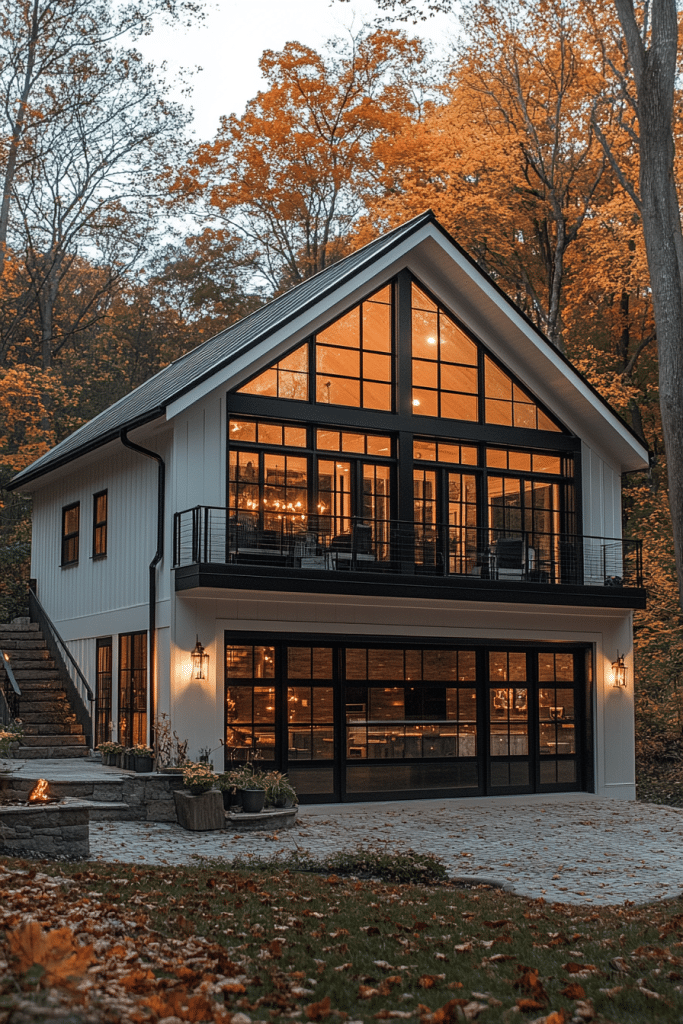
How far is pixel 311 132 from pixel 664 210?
Answer: 22.4 m

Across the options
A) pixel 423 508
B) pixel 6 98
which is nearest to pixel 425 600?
pixel 423 508

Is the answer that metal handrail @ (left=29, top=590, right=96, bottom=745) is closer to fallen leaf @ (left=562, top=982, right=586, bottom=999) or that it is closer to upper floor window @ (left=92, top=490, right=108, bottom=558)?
upper floor window @ (left=92, top=490, right=108, bottom=558)

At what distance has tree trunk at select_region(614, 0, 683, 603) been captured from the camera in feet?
31.4

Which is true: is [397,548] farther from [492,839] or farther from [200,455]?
[492,839]

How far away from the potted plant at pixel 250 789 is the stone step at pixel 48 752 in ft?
15.1

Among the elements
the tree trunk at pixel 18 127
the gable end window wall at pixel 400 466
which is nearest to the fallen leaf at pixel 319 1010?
the gable end window wall at pixel 400 466

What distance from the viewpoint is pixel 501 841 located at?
1384 cm

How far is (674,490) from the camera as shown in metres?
9.52

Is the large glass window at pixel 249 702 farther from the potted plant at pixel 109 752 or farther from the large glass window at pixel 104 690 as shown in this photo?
the large glass window at pixel 104 690

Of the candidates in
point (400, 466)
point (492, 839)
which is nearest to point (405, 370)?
point (400, 466)

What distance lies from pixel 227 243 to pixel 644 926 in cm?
2974

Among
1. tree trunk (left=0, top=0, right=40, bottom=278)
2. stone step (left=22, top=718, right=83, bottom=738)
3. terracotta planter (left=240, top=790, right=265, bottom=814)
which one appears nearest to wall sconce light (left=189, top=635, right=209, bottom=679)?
terracotta planter (left=240, top=790, right=265, bottom=814)

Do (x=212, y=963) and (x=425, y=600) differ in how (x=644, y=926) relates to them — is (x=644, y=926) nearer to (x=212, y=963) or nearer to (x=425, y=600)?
(x=212, y=963)

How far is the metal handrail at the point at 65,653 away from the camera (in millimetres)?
19422
